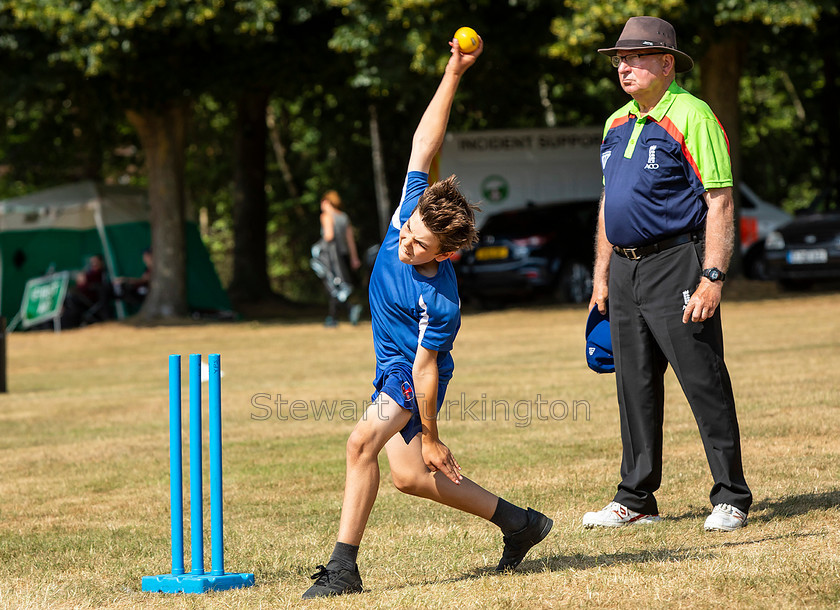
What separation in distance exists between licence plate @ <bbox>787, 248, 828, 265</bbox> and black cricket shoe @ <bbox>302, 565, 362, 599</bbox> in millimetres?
16703

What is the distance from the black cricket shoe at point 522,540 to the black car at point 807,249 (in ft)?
52.7

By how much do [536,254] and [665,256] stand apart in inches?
586

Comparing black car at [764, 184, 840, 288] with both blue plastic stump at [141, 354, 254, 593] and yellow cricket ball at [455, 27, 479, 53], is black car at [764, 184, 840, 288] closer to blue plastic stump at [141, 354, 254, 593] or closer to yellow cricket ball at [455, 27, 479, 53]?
yellow cricket ball at [455, 27, 479, 53]

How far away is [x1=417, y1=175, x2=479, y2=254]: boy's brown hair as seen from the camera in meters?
4.48

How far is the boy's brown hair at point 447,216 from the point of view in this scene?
448 centimetres

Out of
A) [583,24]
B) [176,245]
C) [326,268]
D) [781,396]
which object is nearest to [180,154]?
[176,245]

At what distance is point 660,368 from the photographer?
5.92m

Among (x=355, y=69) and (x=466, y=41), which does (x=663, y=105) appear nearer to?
(x=466, y=41)

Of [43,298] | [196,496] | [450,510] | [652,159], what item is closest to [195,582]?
[196,496]

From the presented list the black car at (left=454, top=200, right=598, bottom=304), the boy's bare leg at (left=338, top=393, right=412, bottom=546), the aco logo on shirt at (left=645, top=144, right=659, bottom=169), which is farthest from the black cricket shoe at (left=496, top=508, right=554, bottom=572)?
the black car at (left=454, top=200, right=598, bottom=304)

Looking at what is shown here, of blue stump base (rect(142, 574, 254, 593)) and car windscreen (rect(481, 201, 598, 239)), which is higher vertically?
car windscreen (rect(481, 201, 598, 239))

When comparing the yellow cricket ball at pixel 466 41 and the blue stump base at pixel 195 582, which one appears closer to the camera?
the blue stump base at pixel 195 582

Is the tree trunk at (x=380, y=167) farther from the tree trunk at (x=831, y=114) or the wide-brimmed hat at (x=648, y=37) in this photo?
the wide-brimmed hat at (x=648, y=37)

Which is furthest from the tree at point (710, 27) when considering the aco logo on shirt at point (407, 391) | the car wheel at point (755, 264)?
→ the aco logo on shirt at point (407, 391)
